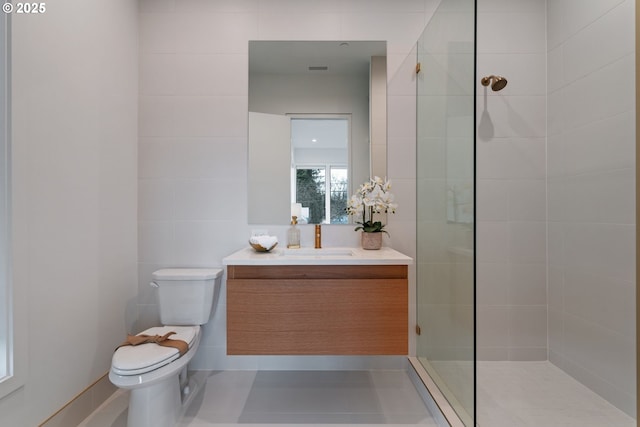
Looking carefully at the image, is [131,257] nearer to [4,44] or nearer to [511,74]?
[4,44]

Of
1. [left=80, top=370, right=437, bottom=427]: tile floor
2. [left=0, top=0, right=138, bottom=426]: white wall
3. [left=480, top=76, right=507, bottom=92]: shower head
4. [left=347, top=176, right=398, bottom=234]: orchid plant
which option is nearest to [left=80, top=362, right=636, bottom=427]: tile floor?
[left=80, top=370, right=437, bottom=427]: tile floor

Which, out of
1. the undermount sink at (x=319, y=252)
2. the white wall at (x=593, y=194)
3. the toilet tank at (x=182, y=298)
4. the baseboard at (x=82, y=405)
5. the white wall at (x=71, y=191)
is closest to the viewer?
the white wall at (x=71, y=191)

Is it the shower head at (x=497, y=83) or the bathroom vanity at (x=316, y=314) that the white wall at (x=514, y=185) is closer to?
the shower head at (x=497, y=83)

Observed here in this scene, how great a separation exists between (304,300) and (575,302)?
1588mm

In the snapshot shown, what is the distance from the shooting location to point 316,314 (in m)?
1.47

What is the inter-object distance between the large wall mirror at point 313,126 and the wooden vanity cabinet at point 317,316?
668mm

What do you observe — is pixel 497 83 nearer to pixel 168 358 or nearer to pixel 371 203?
pixel 371 203

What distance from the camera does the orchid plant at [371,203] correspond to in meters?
1.97

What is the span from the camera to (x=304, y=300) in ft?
4.85

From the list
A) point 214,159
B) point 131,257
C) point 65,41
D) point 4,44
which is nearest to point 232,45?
point 214,159

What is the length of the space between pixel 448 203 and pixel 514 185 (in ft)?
2.67

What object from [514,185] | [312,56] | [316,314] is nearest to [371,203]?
[316,314]

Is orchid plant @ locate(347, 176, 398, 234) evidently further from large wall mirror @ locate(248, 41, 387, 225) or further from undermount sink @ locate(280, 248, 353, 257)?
undermount sink @ locate(280, 248, 353, 257)

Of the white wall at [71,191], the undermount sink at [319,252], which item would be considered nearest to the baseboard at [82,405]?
the white wall at [71,191]
